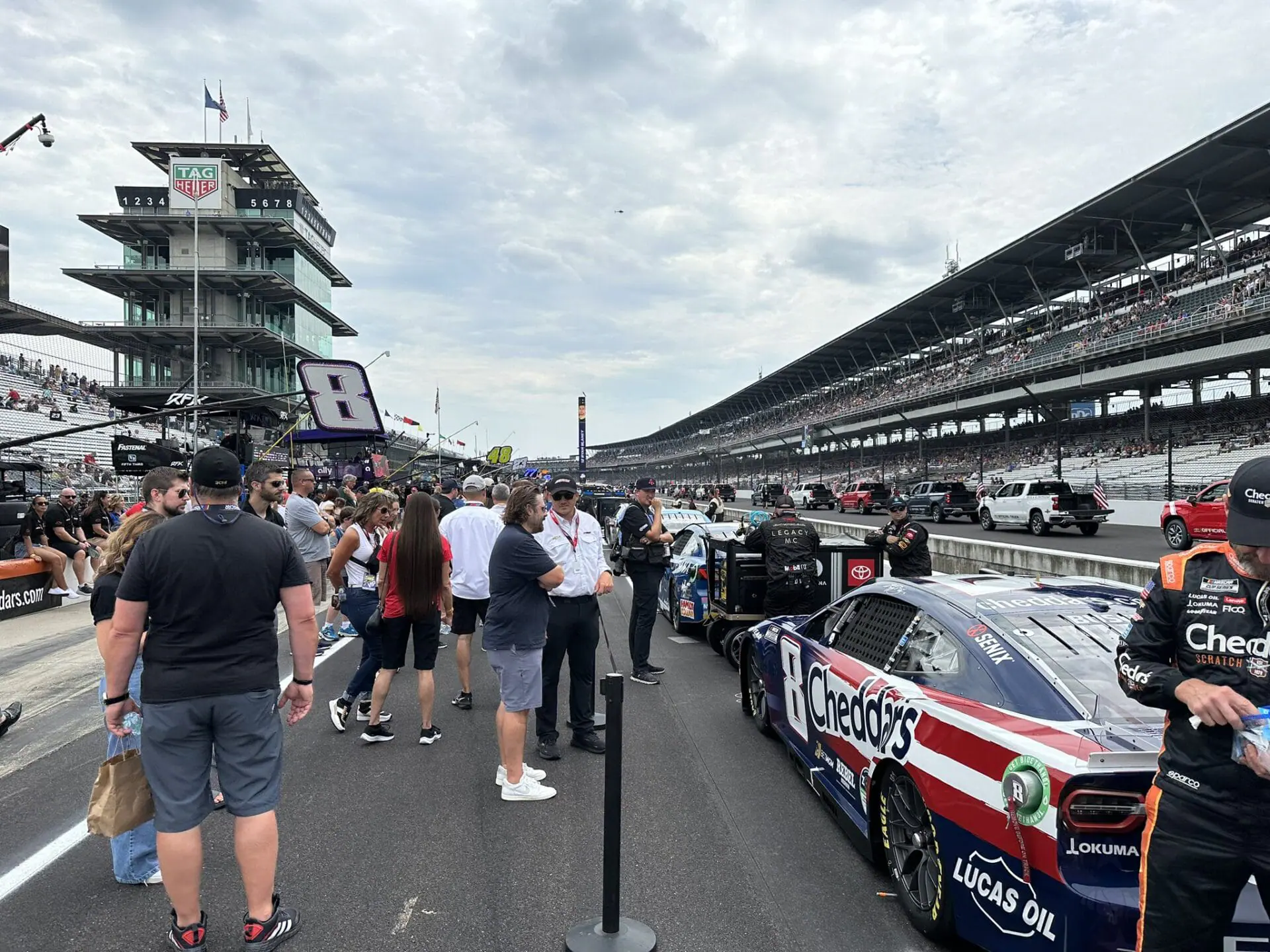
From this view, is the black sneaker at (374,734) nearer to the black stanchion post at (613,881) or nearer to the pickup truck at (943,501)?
the black stanchion post at (613,881)

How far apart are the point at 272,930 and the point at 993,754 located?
9.10 feet

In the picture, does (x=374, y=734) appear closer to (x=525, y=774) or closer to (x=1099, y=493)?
(x=525, y=774)

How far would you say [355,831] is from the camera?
13.7 ft

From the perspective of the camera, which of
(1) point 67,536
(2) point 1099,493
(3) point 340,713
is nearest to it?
(3) point 340,713

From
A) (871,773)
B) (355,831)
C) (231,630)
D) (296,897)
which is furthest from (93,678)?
(871,773)

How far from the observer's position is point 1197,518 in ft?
57.7

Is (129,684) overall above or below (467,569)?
below

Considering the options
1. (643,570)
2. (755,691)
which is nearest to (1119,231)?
(643,570)

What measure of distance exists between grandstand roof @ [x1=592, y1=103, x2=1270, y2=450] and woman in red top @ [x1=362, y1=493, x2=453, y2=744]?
3351 cm

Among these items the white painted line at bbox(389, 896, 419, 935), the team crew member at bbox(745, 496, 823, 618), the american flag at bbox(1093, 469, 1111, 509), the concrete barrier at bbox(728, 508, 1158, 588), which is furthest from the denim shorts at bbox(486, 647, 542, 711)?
the american flag at bbox(1093, 469, 1111, 509)

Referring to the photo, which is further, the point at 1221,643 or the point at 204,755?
the point at 204,755

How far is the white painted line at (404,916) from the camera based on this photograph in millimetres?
3211

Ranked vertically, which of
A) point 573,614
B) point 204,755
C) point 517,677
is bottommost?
point 517,677

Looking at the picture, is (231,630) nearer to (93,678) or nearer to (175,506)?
(175,506)
